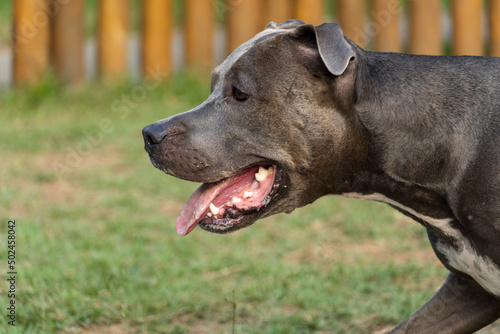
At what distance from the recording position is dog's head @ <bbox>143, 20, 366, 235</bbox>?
3.17 meters

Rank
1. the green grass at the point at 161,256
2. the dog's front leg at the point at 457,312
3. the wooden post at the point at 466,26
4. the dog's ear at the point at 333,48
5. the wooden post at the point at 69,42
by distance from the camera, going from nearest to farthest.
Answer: the dog's ear at the point at 333,48
the dog's front leg at the point at 457,312
the green grass at the point at 161,256
the wooden post at the point at 69,42
the wooden post at the point at 466,26

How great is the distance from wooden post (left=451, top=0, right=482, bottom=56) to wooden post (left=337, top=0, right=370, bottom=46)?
3.28 ft

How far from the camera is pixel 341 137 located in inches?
125

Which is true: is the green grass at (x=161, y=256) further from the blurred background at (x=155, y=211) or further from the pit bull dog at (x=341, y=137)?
the pit bull dog at (x=341, y=137)

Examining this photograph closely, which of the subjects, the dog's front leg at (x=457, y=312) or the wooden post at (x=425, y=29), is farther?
the wooden post at (x=425, y=29)

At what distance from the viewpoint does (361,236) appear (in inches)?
229

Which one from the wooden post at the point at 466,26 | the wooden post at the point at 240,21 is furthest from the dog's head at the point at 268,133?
the wooden post at the point at 466,26

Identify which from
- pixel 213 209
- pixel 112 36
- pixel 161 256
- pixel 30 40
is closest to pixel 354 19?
pixel 112 36

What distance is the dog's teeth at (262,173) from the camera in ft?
10.9

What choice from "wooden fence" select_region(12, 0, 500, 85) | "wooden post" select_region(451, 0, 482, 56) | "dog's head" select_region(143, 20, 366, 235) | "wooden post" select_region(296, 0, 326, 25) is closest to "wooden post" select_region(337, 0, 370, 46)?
→ "wooden fence" select_region(12, 0, 500, 85)

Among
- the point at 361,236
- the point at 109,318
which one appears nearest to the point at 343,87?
the point at 109,318

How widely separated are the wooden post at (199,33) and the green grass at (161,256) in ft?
4.23

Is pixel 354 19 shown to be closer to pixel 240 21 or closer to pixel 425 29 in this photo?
pixel 425 29

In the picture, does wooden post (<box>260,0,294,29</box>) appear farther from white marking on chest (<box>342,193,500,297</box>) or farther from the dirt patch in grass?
white marking on chest (<box>342,193,500,297</box>)
